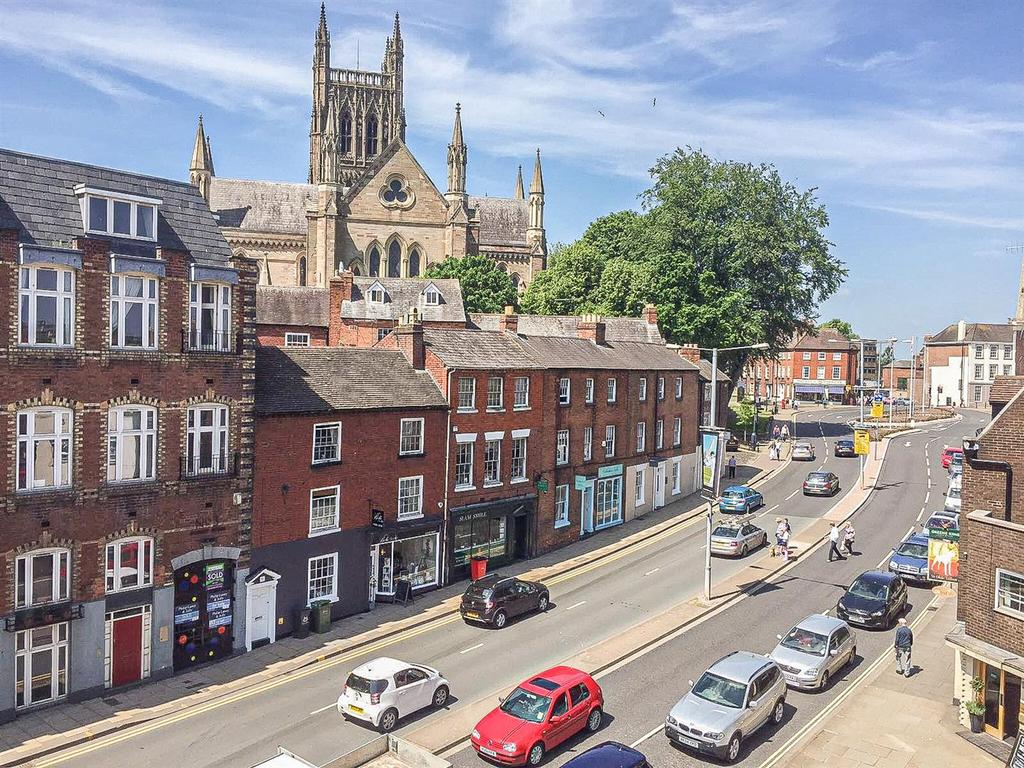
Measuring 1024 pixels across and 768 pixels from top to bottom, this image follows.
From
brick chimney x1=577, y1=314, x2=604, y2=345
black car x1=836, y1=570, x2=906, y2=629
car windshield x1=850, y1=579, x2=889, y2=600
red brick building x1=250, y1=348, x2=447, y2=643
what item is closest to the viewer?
red brick building x1=250, y1=348, x2=447, y2=643

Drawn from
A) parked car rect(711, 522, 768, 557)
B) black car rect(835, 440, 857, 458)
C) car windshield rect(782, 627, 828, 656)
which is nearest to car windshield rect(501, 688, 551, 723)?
car windshield rect(782, 627, 828, 656)

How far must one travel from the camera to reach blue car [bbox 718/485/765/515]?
4469cm

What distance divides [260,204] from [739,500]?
219 feet

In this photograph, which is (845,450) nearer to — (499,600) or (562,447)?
(562,447)

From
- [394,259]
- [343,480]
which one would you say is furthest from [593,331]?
[394,259]

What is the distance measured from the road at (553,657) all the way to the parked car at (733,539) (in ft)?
2.14

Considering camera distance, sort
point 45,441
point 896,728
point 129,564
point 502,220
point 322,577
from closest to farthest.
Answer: point 896,728 → point 45,441 → point 129,564 → point 322,577 → point 502,220

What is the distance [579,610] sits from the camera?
3038cm

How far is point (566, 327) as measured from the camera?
58438mm

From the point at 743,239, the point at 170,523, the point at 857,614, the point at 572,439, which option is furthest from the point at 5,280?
the point at 743,239

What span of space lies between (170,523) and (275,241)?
67.1 metres

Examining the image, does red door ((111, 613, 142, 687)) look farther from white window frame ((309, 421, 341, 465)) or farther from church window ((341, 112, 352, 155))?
church window ((341, 112, 352, 155))

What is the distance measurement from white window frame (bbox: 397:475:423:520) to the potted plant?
19410 mm

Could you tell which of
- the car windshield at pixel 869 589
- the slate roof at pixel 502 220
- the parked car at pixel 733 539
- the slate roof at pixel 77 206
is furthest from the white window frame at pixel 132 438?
the slate roof at pixel 502 220
